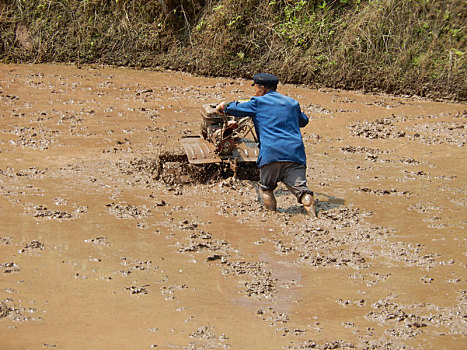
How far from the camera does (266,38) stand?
12.1 metres

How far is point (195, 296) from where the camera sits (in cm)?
452

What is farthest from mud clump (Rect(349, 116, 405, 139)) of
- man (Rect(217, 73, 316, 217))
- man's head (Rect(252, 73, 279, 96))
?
man's head (Rect(252, 73, 279, 96))

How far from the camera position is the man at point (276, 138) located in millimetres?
6230

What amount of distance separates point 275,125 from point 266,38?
6.27m

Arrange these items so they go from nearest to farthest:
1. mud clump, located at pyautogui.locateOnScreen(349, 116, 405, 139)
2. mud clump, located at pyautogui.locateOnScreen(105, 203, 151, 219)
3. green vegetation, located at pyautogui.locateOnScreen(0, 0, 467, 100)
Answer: mud clump, located at pyautogui.locateOnScreen(105, 203, 151, 219)
mud clump, located at pyautogui.locateOnScreen(349, 116, 405, 139)
green vegetation, located at pyautogui.locateOnScreen(0, 0, 467, 100)

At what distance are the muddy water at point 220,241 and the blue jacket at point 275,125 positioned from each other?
609 mm

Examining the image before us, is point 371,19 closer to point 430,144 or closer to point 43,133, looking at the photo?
point 430,144

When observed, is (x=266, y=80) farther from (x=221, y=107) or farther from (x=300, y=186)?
(x=300, y=186)

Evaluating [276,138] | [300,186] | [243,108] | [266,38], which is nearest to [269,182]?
[300,186]

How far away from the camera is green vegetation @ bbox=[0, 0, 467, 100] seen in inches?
450

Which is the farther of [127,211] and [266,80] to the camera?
[266,80]

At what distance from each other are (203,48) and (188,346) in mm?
9187

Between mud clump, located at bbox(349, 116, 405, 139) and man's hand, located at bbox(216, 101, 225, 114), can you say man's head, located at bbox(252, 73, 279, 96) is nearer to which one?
man's hand, located at bbox(216, 101, 225, 114)

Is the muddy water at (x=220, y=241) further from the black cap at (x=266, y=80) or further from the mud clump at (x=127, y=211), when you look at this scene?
the black cap at (x=266, y=80)
